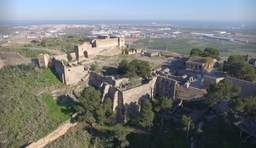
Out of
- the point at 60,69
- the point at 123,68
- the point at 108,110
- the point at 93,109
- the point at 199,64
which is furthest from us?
the point at 199,64

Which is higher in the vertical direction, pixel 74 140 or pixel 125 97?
pixel 125 97

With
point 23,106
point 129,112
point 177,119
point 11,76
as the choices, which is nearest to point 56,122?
point 23,106

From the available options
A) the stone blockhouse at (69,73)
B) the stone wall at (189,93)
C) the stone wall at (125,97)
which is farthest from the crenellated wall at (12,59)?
the stone wall at (189,93)

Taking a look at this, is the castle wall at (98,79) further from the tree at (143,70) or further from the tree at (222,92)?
the tree at (222,92)

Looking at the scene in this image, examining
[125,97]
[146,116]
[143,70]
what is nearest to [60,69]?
[125,97]

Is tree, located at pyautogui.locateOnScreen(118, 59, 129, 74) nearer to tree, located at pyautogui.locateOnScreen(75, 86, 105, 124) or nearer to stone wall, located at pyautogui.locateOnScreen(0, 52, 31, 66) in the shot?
tree, located at pyautogui.locateOnScreen(75, 86, 105, 124)

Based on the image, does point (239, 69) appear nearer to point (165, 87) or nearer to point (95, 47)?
point (165, 87)
